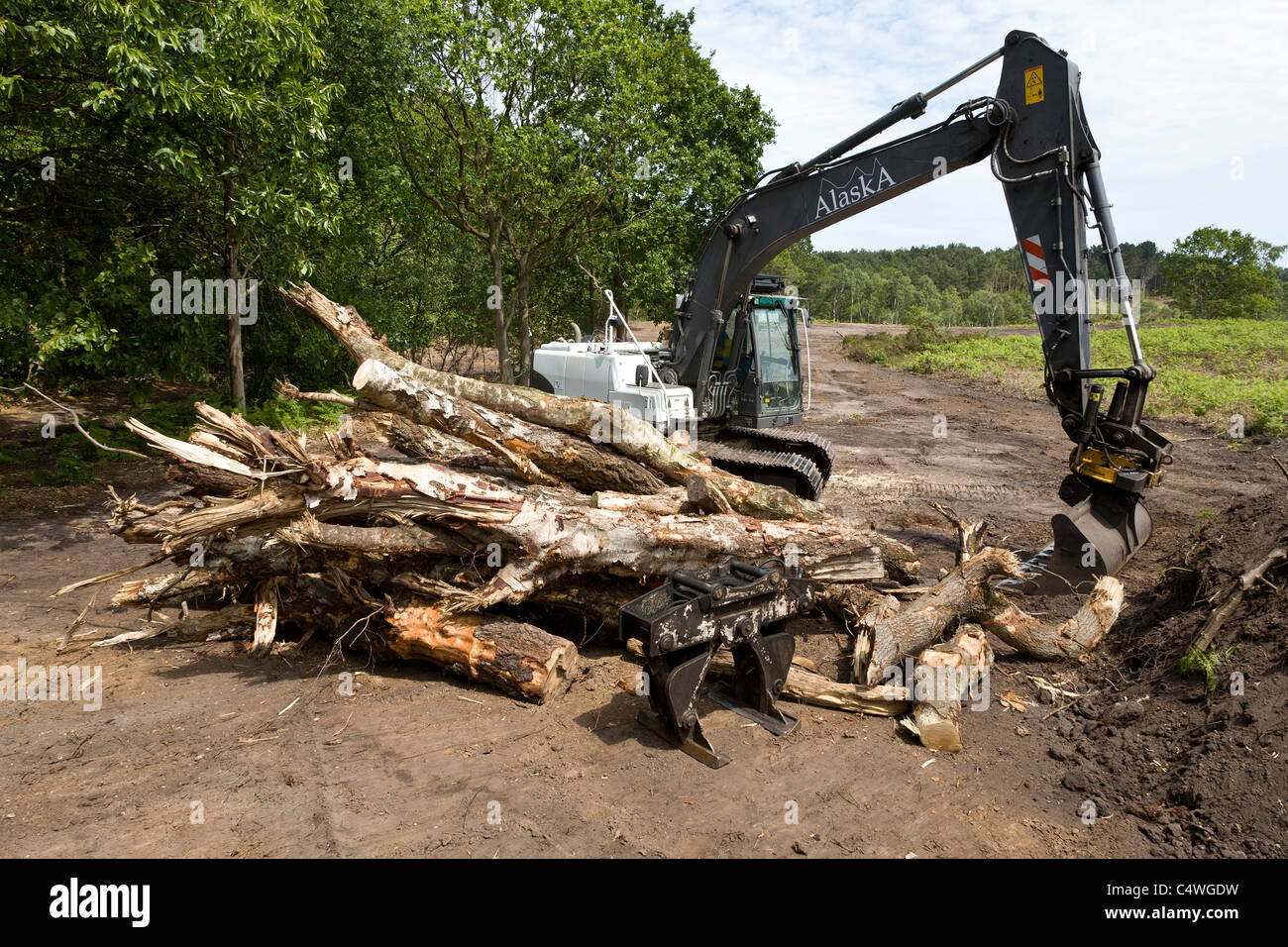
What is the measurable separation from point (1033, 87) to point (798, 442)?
4525 millimetres

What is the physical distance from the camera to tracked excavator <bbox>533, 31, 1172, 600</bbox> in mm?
6773

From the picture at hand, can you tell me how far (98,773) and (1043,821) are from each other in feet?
17.9

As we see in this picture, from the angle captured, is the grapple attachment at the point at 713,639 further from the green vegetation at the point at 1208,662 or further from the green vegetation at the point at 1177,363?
the green vegetation at the point at 1177,363

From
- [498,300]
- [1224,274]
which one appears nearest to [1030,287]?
[498,300]

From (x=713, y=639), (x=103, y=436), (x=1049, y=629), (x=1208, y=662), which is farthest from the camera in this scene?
(x=103, y=436)

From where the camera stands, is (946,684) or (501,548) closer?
(946,684)

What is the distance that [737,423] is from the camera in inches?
410

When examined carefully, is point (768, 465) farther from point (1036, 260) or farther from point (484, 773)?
point (484, 773)

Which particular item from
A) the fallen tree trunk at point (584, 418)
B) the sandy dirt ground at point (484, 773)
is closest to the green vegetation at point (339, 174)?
the fallen tree trunk at point (584, 418)

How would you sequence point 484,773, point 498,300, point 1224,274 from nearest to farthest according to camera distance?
point 484,773, point 498,300, point 1224,274

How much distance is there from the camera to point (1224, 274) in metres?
49.9

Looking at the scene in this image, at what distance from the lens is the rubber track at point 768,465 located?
9.24 meters
